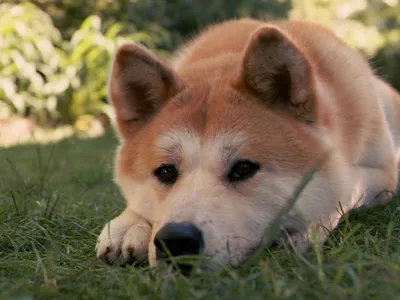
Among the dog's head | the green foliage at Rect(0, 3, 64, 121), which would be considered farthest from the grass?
the green foliage at Rect(0, 3, 64, 121)

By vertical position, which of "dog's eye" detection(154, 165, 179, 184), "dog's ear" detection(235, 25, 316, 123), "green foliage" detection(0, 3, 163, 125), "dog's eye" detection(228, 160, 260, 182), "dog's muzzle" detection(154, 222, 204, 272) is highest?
"dog's ear" detection(235, 25, 316, 123)

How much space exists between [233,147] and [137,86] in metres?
0.68

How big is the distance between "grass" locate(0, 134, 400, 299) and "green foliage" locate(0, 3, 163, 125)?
5.24 metres

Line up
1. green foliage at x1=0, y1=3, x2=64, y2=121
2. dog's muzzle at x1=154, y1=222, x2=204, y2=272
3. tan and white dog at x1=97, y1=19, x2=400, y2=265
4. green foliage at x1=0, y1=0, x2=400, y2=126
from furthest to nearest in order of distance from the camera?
green foliage at x1=0, y1=0, x2=400, y2=126
green foliage at x1=0, y1=3, x2=64, y2=121
tan and white dog at x1=97, y1=19, x2=400, y2=265
dog's muzzle at x1=154, y1=222, x2=204, y2=272

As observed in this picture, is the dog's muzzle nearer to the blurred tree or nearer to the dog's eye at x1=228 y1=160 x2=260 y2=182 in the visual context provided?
the dog's eye at x1=228 y1=160 x2=260 y2=182

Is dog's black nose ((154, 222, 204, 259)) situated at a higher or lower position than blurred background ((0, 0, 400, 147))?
higher

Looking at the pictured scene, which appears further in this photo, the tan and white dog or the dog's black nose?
the tan and white dog

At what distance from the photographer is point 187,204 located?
2066mm

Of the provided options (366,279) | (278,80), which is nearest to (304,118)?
(278,80)

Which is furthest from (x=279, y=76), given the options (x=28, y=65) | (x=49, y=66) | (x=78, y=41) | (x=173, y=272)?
(x=78, y=41)

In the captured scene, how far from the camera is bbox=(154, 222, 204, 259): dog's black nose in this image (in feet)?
6.28

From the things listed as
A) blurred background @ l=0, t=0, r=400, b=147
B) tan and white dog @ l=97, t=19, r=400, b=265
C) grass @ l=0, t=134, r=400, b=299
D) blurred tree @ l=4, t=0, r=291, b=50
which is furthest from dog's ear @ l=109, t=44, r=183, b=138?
blurred tree @ l=4, t=0, r=291, b=50

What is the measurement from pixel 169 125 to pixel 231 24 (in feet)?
4.45

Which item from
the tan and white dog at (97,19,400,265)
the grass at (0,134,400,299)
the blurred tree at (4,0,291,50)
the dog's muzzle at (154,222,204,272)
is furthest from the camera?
the blurred tree at (4,0,291,50)
